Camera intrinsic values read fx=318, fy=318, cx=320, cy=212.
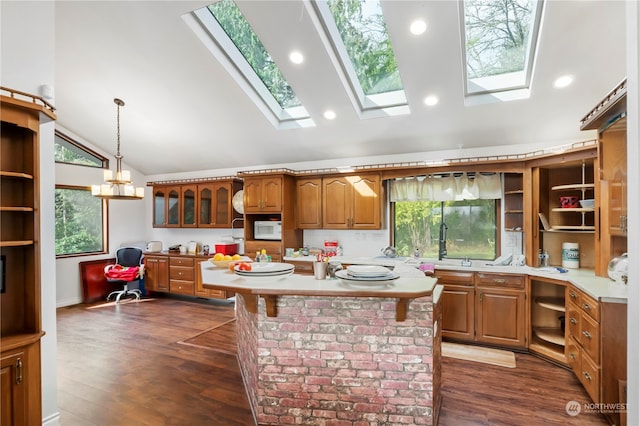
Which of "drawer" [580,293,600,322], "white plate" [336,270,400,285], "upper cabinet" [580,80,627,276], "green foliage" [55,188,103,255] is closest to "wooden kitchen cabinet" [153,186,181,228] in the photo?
"green foliage" [55,188,103,255]

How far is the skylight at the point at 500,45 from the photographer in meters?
2.96

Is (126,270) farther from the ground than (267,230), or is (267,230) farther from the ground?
(267,230)

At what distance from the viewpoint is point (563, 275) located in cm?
324

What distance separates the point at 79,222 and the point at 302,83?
5.07 metres

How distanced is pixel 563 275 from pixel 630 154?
2.62 meters

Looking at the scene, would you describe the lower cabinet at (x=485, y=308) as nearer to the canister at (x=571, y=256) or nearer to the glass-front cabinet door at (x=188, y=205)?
the canister at (x=571, y=256)

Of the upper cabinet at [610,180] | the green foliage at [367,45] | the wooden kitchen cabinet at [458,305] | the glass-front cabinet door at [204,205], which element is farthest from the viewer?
the glass-front cabinet door at [204,205]

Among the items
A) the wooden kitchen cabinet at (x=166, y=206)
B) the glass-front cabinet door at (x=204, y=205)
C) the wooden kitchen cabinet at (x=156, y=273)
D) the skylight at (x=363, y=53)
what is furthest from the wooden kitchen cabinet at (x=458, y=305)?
the wooden kitchen cabinet at (x=166, y=206)

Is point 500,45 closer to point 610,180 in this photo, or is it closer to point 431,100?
point 431,100

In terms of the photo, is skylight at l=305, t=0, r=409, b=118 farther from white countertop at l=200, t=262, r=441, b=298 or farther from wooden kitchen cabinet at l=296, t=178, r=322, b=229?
white countertop at l=200, t=262, r=441, b=298

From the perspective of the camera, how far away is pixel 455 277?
12.6ft

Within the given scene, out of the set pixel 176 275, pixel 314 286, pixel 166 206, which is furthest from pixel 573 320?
pixel 166 206

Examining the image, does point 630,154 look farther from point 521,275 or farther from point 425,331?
point 521,275

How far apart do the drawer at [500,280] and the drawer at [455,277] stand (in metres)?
0.08
